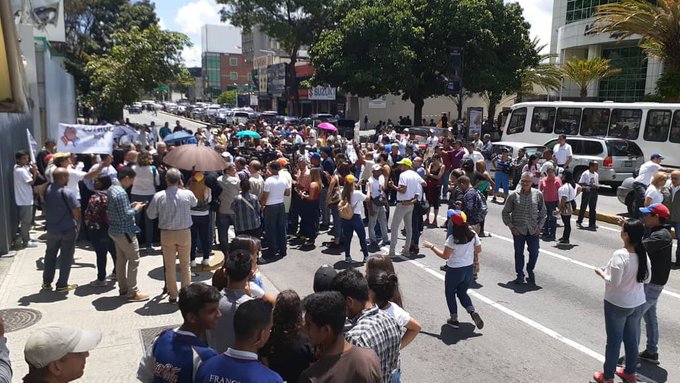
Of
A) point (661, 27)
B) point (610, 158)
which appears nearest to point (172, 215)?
point (610, 158)

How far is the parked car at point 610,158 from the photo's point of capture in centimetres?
1814

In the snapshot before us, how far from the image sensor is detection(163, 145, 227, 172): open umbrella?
833 cm

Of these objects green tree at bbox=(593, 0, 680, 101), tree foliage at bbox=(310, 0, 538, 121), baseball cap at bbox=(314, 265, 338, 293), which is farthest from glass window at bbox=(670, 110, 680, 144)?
baseball cap at bbox=(314, 265, 338, 293)

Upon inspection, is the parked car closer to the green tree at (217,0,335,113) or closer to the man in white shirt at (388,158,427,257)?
the man in white shirt at (388,158,427,257)

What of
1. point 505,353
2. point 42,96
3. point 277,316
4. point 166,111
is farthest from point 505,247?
point 166,111

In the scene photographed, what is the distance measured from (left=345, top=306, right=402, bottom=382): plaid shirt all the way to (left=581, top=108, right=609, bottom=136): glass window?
20422 mm

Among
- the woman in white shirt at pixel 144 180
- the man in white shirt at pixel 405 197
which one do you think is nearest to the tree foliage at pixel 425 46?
the man in white shirt at pixel 405 197

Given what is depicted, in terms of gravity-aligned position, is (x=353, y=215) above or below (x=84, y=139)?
below

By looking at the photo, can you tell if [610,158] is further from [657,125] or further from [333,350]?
[333,350]

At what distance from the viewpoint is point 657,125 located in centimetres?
1980

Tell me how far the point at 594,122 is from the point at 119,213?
64.1 feet

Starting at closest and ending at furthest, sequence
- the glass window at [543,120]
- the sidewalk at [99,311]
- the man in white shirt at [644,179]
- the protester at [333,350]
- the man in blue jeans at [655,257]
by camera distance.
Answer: the protester at [333,350]
the man in blue jeans at [655,257]
the sidewalk at [99,311]
the man in white shirt at [644,179]
the glass window at [543,120]

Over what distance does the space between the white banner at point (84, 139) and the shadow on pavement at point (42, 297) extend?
3153 mm

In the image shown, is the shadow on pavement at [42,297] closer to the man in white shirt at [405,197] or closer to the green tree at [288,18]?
the man in white shirt at [405,197]
